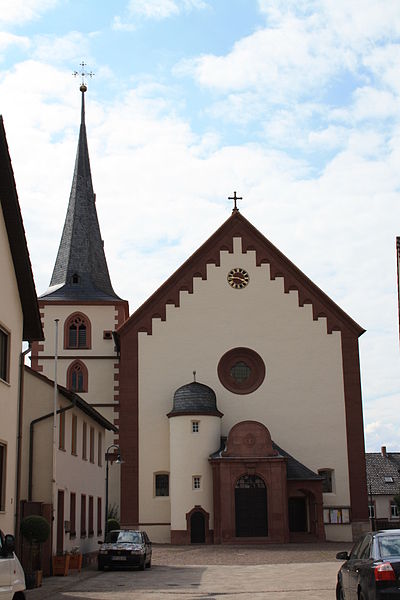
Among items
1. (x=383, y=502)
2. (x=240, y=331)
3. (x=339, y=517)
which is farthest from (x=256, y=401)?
(x=383, y=502)

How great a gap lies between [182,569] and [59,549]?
391 centimetres

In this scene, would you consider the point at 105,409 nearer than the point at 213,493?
No

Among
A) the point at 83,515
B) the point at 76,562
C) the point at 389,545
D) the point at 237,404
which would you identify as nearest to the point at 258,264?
the point at 237,404

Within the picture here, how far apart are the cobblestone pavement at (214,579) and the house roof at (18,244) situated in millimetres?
6652

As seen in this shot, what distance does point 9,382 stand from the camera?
2053cm

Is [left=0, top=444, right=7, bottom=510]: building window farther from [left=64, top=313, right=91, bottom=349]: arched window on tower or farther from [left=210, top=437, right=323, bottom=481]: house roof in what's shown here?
[left=64, top=313, right=91, bottom=349]: arched window on tower

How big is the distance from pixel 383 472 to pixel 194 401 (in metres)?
46.8

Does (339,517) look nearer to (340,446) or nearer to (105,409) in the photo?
(340,446)

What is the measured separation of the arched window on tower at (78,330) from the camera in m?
52.4

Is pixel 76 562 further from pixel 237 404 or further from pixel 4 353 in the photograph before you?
pixel 237 404

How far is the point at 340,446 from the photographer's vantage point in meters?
45.9

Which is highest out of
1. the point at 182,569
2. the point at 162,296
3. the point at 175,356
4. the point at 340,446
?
the point at 162,296

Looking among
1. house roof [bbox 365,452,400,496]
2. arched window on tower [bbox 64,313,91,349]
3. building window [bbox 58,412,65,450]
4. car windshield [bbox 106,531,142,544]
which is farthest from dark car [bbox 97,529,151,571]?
house roof [bbox 365,452,400,496]

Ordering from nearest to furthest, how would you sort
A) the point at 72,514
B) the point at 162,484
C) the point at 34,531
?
the point at 34,531 → the point at 72,514 → the point at 162,484
